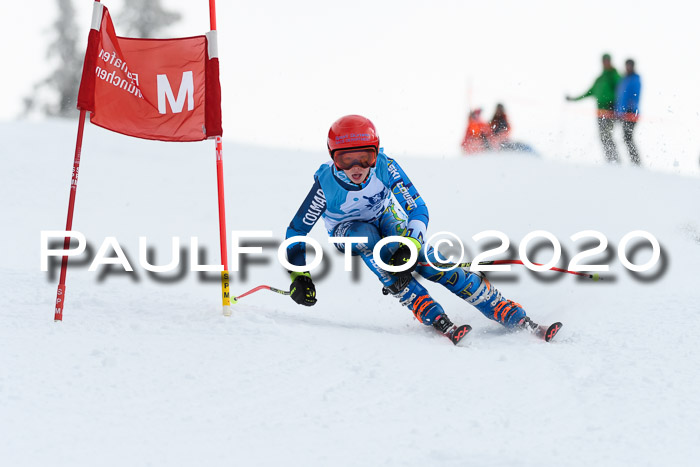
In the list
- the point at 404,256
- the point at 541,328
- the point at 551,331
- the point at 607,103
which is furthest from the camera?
the point at 607,103

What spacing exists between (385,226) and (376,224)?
0.08 meters

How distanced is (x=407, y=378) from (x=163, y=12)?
31432mm

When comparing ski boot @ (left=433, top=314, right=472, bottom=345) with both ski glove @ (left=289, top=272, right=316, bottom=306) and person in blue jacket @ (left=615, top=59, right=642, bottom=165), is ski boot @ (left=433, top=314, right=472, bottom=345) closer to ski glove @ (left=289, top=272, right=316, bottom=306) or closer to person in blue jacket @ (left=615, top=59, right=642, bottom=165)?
ski glove @ (left=289, top=272, right=316, bottom=306)

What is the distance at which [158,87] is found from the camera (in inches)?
→ 198

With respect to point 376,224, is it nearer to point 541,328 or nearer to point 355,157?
point 355,157

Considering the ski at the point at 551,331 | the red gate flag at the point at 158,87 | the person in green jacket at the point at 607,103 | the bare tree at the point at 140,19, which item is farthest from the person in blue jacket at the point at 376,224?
the bare tree at the point at 140,19

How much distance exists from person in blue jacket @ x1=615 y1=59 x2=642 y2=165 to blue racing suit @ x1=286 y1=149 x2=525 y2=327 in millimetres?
7555

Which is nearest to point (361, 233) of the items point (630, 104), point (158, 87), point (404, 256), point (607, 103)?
point (404, 256)

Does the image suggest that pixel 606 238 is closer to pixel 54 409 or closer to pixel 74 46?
pixel 54 409

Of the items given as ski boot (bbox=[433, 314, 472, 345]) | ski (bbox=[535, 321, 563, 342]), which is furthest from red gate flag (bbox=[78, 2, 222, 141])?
ski (bbox=[535, 321, 563, 342])

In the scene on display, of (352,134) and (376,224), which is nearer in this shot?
(352,134)

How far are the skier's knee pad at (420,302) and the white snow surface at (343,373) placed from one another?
0.49 ft

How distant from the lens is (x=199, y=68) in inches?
201

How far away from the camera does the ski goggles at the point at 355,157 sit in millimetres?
4746
